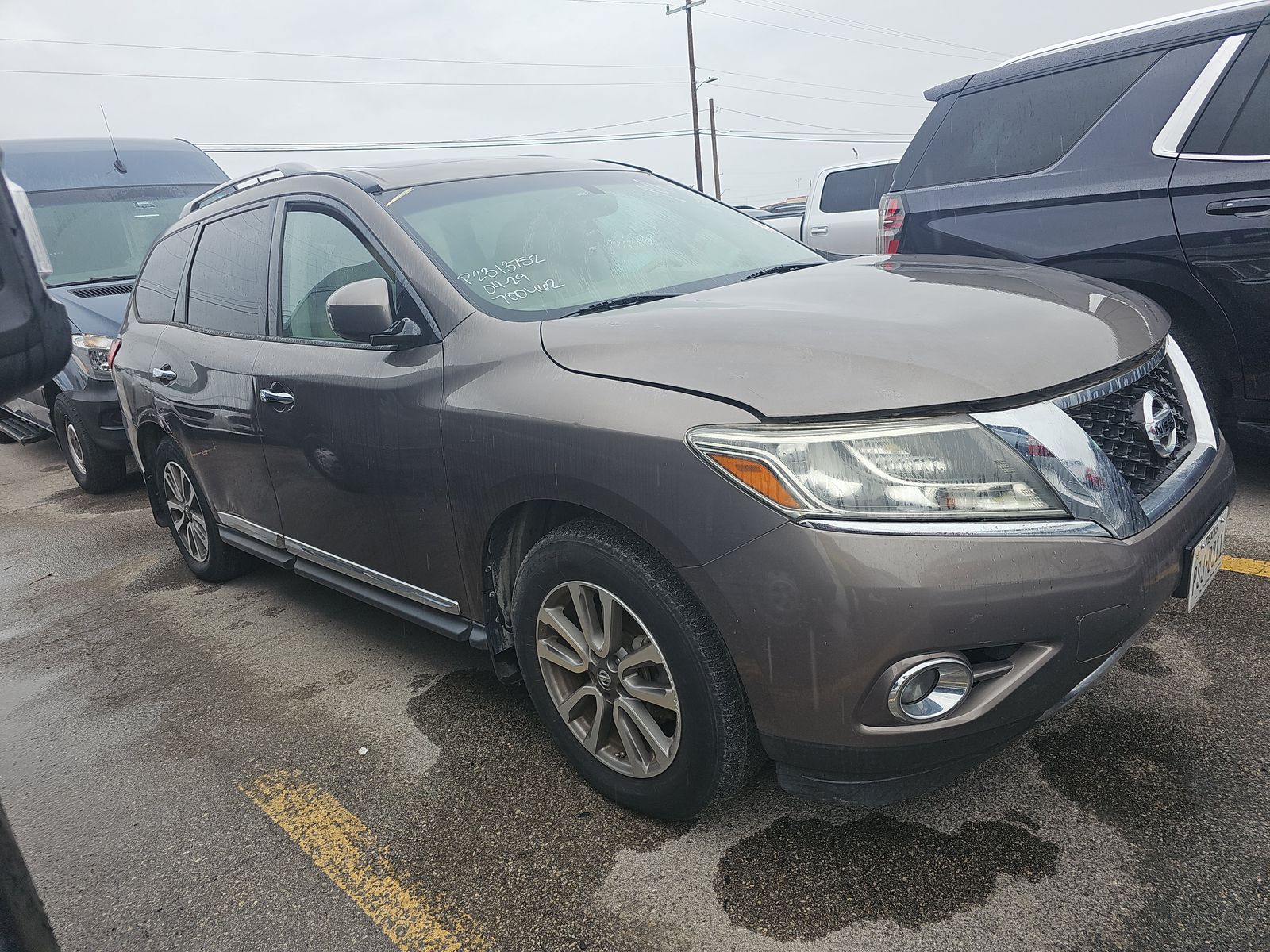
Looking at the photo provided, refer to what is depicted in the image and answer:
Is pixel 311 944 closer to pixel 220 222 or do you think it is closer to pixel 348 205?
pixel 348 205

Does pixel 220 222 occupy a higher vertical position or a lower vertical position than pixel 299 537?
higher

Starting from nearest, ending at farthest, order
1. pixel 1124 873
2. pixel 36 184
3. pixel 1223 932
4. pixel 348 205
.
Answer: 1. pixel 1223 932
2. pixel 1124 873
3. pixel 348 205
4. pixel 36 184

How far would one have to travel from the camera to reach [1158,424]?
203cm

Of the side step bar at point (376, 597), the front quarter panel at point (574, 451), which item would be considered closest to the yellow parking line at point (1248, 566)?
the front quarter panel at point (574, 451)

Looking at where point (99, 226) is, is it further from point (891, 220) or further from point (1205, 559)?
point (1205, 559)

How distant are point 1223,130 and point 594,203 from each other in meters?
2.51

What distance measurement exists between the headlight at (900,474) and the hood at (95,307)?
19.4ft

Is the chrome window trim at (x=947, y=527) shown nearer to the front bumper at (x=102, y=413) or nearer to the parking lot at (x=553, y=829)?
the parking lot at (x=553, y=829)

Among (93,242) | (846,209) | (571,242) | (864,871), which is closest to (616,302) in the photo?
(571,242)

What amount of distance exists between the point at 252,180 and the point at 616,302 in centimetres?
203

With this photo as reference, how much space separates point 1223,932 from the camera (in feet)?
5.59

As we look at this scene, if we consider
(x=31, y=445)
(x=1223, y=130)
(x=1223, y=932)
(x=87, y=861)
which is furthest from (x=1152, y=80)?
(x=31, y=445)

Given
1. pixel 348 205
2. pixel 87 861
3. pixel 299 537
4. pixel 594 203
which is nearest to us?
pixel 87 861

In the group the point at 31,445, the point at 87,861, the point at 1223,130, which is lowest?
the point at 31,445
